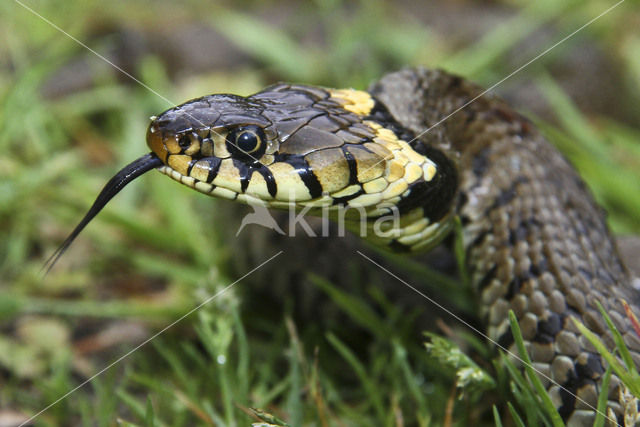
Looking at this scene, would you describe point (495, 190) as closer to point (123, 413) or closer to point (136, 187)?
point (123, 413)

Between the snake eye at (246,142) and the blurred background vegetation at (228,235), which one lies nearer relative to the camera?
the snake eye at (246,142)

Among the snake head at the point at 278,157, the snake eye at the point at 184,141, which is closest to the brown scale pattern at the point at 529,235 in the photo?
the snake head at the point at 278,157

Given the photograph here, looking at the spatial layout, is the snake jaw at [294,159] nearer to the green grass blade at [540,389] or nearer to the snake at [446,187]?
the snake at [446,187]

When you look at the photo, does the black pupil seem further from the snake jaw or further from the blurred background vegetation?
the blurred background vegetation

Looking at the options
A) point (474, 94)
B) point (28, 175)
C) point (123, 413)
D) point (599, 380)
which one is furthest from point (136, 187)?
point (599, 380)

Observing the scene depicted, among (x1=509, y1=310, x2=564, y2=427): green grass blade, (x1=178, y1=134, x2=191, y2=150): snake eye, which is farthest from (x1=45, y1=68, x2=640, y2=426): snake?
(x1=509, y1=310, x2=564, y2=427): green grass blade

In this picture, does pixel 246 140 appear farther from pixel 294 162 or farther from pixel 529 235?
pixel 529 235

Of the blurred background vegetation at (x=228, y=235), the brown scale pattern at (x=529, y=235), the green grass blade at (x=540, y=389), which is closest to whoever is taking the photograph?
the green grass blade at (x=540, y=389)

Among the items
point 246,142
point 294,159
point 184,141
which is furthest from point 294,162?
point 184,141
